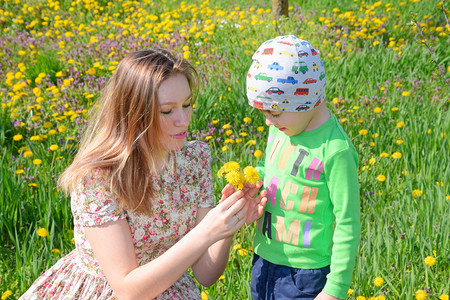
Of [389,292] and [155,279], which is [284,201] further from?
[389,292]

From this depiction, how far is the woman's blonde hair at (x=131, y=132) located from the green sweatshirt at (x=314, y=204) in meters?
0.46

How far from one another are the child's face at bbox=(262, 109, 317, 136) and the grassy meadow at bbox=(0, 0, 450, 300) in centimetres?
48

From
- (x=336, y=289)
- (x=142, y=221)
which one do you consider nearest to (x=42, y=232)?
(x=142, y=221)

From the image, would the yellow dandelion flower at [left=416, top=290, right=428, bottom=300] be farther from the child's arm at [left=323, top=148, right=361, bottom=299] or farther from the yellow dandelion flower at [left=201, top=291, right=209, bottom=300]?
the yellow dandelion flower at [left=201, top=291, right=209, bottom=300]

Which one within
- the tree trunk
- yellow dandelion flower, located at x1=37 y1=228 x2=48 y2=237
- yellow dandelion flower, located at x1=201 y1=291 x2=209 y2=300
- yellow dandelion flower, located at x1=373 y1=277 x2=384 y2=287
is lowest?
yellow dandelion flower, located at x1=201 y1=291 x2=209 y2=300

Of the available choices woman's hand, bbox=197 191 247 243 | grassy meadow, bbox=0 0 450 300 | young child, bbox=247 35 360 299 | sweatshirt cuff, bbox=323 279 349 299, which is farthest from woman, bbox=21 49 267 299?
sweatshirt cuff, bbox=323 279 349 299

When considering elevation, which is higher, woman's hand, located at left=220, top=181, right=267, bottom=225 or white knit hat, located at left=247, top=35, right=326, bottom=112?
white knit hat, located at left=247, top=35, right=326, bottom=112

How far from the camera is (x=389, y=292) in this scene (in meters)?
2.30

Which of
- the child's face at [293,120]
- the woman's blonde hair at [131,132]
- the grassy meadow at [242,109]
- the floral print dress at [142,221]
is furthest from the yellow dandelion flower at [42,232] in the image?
the child's face at [293,120]

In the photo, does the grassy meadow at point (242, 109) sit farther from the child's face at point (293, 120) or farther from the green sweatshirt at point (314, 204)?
the child's face at point (293, 120)

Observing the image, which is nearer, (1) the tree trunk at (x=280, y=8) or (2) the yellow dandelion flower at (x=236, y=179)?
(2) the yellow dandelion flower at (x=236, y=179)

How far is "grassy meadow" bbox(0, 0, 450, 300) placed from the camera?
2434 mm

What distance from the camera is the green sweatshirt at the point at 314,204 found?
5.27 ft

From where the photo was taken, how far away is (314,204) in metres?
1.71
